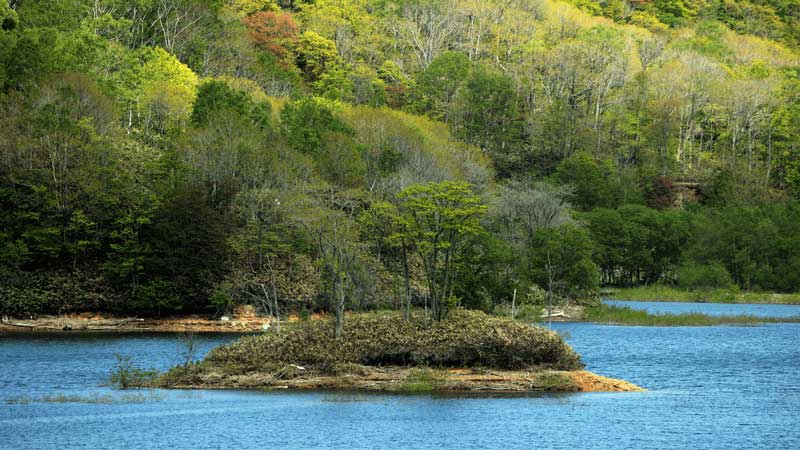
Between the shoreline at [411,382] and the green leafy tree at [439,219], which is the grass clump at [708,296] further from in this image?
the shoreline at [411,382]

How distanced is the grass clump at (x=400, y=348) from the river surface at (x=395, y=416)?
7.70 ft

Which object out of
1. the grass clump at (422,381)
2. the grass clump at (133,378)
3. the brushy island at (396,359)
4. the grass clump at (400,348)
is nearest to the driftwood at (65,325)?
the grass clump at (133,378)

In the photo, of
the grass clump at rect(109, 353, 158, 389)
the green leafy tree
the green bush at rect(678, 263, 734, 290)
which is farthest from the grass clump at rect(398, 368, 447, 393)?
the green bush at rect(678, 263, 734, 290)

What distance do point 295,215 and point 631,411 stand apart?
1552 inches

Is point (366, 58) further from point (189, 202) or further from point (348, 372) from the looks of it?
point (348, 372)

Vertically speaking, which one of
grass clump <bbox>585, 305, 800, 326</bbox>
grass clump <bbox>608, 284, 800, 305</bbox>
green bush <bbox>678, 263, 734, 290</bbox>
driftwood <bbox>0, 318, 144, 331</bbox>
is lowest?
driftwood <bbox>0, 318, 144, 331</bbox>

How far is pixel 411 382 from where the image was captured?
1993 inches

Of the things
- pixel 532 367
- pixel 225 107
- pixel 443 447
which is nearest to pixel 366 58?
pixel 225 107

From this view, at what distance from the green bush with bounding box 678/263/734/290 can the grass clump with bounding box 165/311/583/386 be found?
77.9 meters

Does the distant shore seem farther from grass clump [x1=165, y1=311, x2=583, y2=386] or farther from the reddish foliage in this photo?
the reddish foliage

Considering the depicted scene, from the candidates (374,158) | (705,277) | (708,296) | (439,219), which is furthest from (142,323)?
(705,277)

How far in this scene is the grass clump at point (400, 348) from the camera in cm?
5178

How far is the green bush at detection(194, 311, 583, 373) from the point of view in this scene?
5184 cm

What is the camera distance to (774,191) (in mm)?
157875
